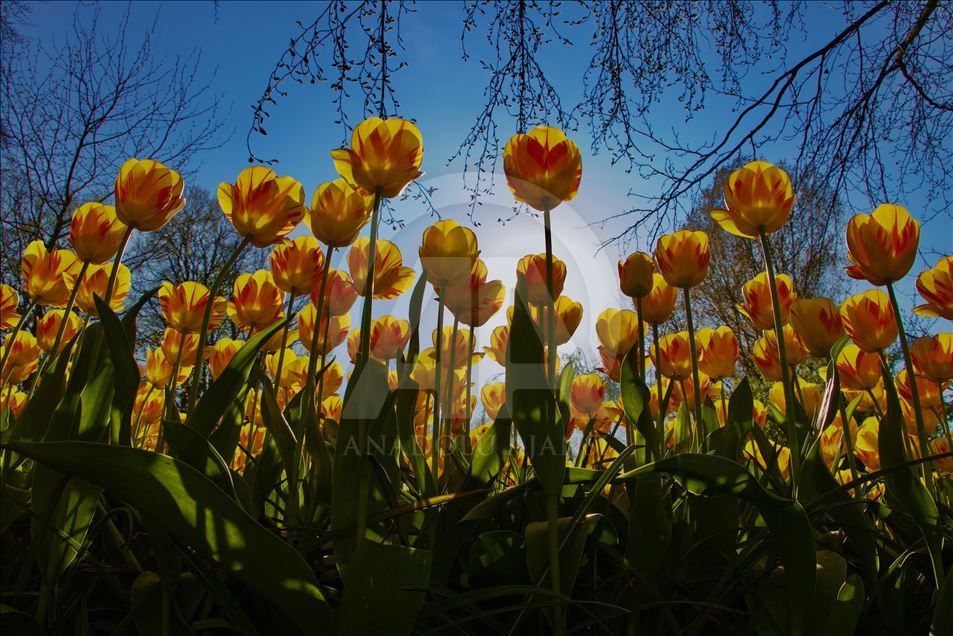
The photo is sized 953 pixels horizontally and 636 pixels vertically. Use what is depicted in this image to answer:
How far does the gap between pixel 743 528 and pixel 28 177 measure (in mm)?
8655

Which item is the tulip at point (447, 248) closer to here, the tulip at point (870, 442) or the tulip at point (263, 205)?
the tulip at point (263, 205)

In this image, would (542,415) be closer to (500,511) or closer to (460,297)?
(500,511)

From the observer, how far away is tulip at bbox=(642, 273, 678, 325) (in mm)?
914

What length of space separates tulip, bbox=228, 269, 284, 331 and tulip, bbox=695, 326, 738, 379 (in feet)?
2.51

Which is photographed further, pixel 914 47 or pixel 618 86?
pixel 914 47

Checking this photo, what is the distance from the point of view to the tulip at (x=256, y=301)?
89 centimetres

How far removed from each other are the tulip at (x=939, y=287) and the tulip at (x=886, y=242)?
130 millimetres

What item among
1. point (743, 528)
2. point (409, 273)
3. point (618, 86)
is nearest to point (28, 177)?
point (618, 86)

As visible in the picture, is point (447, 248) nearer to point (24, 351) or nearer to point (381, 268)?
point (381, 268)

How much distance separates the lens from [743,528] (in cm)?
55

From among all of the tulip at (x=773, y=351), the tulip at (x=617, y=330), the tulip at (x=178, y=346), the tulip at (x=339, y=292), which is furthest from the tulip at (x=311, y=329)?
the tulip at (x=773, y=351)

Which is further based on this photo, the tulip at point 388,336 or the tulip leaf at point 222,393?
the tulip at point 388,336

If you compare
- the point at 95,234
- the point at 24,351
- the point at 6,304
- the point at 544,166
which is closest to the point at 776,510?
the point at 544,166

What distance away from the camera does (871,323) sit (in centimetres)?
84
